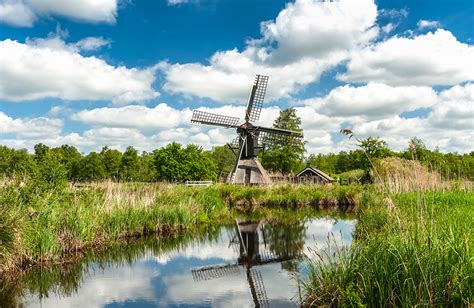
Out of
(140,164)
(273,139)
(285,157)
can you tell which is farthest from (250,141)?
(140,164)

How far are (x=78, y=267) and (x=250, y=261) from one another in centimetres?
506

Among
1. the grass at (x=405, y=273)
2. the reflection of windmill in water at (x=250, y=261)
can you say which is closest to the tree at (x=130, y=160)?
the reflection of windmill in water at (x=250, y=261)

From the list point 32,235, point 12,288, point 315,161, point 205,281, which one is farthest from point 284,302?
point 315,161

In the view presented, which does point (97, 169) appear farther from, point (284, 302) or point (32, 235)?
point (284, 302)

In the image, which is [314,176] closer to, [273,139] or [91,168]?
[273,139]

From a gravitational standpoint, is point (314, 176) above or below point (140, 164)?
below

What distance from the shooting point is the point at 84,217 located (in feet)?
40.8

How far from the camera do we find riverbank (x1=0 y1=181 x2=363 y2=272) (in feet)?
32.3

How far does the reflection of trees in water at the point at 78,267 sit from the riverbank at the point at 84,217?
1.55 ft

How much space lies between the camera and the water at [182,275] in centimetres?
812

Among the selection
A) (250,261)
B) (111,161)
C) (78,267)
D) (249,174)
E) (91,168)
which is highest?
(111,161)

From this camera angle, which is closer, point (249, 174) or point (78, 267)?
point (78, 267)

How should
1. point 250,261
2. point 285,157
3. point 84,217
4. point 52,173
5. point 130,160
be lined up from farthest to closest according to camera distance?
point 130,160 < point 285,157 < point 52,173 < point 84,217 < point 250,261

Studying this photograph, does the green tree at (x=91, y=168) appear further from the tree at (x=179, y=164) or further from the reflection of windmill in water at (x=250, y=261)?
the reflection of windmill in water at (x=250, y=261)
